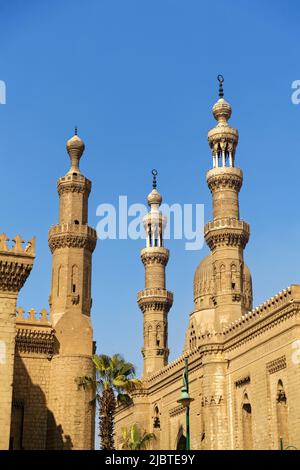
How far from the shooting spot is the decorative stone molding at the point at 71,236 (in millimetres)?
36062

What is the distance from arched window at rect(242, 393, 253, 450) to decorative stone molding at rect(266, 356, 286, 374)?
2.76 meters

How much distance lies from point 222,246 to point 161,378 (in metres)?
9.24

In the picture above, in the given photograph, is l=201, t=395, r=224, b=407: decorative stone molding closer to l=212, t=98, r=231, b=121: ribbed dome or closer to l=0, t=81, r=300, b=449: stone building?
l=0, t=81, r=300, b=449: stone building

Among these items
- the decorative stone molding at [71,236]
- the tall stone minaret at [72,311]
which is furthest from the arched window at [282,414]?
the decorative stone molding at [71,236]

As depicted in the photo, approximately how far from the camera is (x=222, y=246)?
3553 cm

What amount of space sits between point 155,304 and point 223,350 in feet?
44.9

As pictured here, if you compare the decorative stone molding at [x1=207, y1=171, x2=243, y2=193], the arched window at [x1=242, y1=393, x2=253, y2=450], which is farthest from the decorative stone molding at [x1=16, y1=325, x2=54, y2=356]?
the decorative stone molding at [x1=207, y1=171, x2=243, y2=193]

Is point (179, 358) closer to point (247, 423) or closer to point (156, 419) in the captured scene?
point (156, 419)

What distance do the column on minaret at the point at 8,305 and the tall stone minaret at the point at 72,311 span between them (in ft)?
27.5

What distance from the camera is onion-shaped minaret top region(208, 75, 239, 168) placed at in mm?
37062

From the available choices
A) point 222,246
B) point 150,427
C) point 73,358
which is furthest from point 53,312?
point 150,427

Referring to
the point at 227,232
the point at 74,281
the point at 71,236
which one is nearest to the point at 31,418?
the point at 74,281

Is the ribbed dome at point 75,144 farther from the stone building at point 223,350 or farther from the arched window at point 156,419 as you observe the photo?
the arched window at point 156,419
